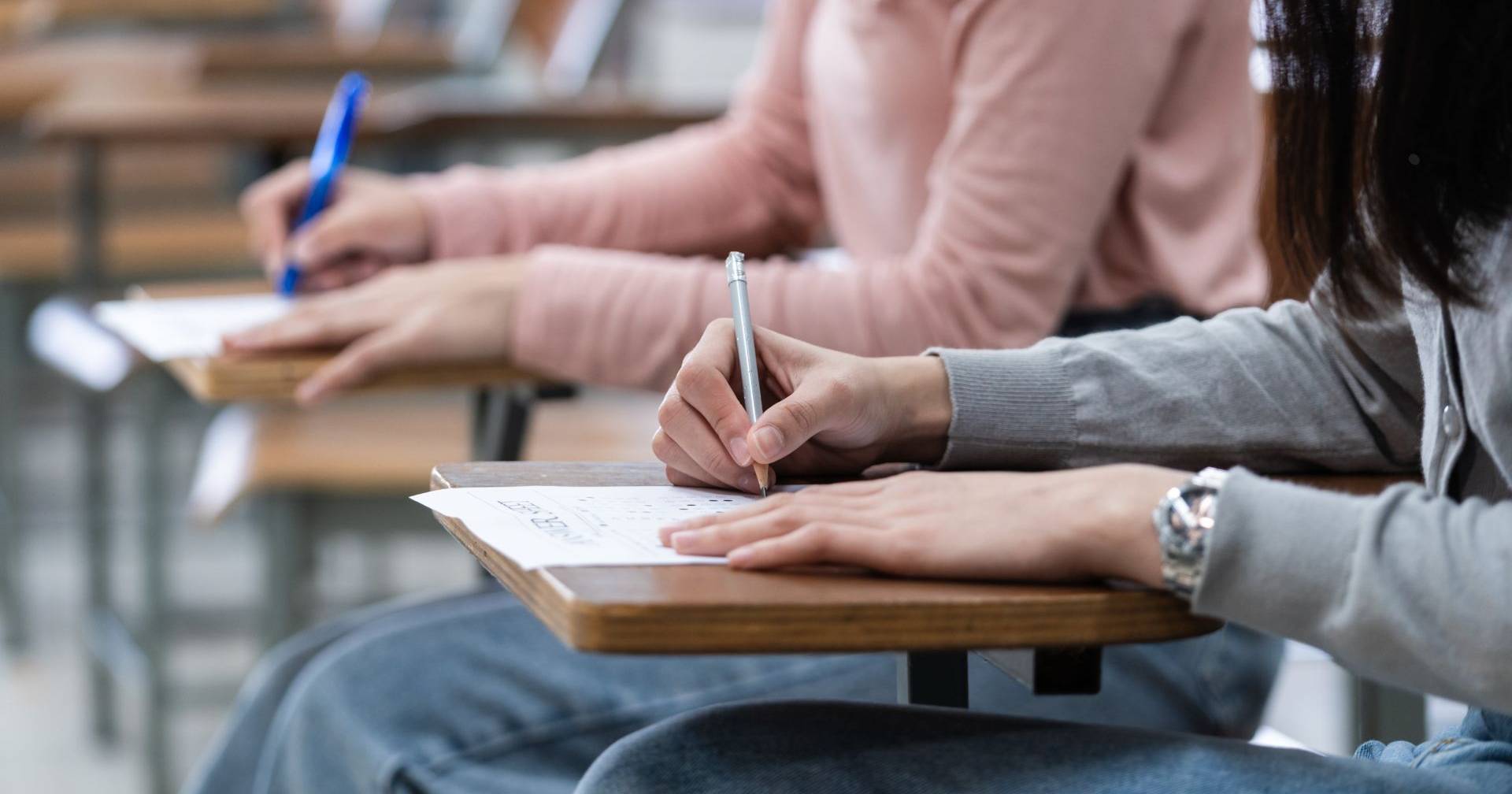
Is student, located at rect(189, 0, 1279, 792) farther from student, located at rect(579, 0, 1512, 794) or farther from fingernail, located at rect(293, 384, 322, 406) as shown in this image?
student, located at rect(579, 0, 1512, 794)

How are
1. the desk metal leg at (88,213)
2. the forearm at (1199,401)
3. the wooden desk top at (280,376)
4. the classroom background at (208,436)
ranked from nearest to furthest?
the forearm at (1199,401) → the wooden desk top at (280,376) → the classroom background at (208,436) → the desk metal leg at (88,213)

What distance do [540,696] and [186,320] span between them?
20.0 inches

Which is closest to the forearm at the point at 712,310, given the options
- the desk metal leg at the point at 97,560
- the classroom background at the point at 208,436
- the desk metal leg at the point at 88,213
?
the classroom background at the point at 208,436

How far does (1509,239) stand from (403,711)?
0.70 metres

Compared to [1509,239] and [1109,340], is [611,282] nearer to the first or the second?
[1109,340]

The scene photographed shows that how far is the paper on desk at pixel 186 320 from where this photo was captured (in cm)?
126

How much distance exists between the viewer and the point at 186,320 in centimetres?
138

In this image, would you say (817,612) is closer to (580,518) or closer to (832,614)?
(832,614)

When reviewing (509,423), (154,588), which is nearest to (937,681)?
(509,423)

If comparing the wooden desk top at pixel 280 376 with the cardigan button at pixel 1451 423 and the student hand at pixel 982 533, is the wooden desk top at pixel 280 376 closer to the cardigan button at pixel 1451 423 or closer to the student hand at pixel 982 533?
the student hand at pixel 982 533

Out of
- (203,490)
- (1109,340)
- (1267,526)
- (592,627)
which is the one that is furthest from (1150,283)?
(203,490)

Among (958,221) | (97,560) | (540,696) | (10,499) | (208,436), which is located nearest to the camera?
(540,696)

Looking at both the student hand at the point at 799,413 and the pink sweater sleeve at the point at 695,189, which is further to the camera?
the pink sweater sleeve at the point at 695,189

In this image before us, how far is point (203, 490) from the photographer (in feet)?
6.90
